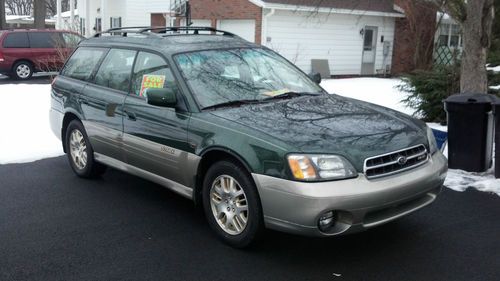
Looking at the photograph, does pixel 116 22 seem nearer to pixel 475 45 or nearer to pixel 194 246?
pixel 475 45

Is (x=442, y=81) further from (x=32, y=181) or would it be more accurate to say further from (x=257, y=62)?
(x=32, y=181)

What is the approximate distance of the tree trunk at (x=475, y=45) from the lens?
24.5 ft

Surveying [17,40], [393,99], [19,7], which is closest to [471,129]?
[393,99]

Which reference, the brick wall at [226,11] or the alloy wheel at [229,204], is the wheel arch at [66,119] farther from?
the brick wall at [226,11]

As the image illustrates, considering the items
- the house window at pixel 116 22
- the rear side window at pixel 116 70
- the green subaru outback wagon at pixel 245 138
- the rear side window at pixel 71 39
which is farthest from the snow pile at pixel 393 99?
the house window at pixel 116 22

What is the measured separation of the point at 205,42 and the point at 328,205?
2385 mm

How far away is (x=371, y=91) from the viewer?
52.0 ft

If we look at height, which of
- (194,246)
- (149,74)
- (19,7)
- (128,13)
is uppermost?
(19,7)

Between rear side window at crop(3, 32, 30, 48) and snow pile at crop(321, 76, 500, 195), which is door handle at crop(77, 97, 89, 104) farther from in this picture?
rear side window at crop(3, 32, 30, 48)

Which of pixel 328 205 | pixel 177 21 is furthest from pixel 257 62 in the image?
pixel 177 21

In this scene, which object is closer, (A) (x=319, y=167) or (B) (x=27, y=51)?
(A) (x=319, y=167)

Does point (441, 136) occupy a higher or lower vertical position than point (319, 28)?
lower

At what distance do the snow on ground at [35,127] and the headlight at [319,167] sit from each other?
2.72 m

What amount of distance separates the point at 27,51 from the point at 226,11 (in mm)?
7325
